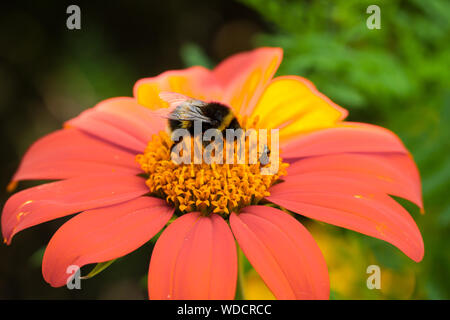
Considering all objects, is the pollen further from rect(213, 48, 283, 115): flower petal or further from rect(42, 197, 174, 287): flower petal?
rect(213, 48, 283, 115): flower petal

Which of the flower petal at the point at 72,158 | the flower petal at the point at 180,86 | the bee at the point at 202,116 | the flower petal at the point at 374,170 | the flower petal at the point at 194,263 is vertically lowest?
the flower petal at the point at 194,263

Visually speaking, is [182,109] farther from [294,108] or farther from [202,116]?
[294,108]

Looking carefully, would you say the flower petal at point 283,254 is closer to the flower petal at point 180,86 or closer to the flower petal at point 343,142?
the flower petal at point 343,142

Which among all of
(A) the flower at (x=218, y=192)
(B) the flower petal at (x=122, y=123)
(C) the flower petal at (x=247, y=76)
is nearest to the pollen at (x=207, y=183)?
(A) the flower at (x=218, y=192)

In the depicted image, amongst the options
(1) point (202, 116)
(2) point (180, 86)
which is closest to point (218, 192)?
(1) point (202, 116)
